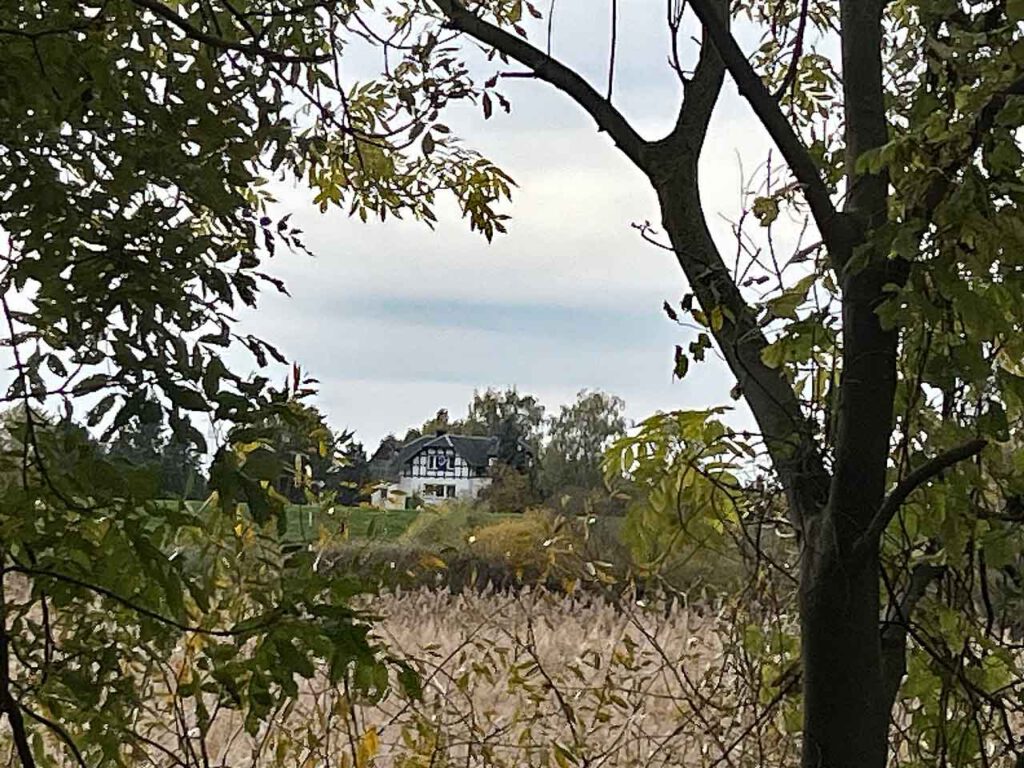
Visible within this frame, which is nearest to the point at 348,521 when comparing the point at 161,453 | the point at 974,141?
the point at 161,453

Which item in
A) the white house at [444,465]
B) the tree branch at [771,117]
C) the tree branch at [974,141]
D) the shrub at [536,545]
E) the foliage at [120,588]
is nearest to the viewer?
the foliage at [120,588]

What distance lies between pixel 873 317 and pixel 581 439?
0.73m

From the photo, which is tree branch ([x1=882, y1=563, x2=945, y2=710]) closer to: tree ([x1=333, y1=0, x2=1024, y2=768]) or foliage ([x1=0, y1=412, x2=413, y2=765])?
tree ([x1=333, y1=0, x2=1024, y2=768])

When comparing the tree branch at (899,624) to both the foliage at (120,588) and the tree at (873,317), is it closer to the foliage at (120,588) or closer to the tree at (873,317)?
the tree at (873,317)

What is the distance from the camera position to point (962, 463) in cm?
106

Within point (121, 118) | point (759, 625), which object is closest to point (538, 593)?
point (759, 625)

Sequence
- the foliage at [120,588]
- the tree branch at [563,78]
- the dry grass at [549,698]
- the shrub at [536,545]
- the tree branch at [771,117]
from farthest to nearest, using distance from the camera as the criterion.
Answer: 1. the shrub at [536,545]
2. the dry grass at [549,698]
3. the tree branch at [563,78]
4. the tree branch at [771,117]
5. the foliage at [120,588]

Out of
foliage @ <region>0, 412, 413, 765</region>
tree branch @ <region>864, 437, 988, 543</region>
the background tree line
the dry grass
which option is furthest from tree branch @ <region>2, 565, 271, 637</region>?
the background tree line

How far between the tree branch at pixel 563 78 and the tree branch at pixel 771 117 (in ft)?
0.44

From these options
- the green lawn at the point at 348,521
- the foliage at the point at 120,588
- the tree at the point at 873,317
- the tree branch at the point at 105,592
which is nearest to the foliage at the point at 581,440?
the green lawn at the point at 348,521

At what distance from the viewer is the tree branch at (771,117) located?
1.03 metres

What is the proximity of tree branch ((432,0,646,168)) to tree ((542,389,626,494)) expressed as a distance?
54 cm

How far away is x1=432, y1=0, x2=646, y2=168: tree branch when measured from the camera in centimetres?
115

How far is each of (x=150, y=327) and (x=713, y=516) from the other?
68 centimetres
